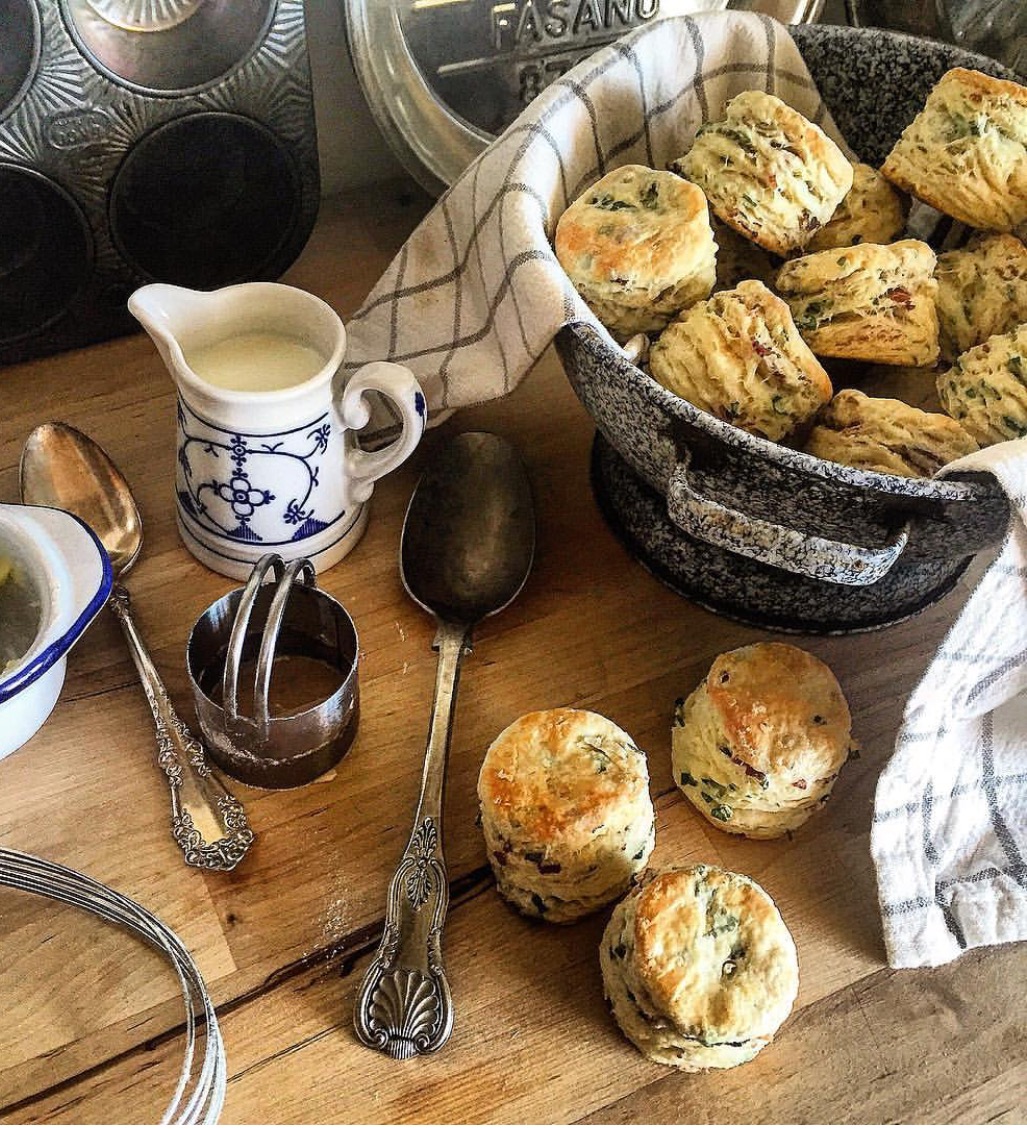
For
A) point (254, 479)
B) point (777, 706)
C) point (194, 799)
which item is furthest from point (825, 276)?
point (194, 799)

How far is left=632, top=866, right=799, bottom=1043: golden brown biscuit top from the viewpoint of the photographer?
0.51 meters

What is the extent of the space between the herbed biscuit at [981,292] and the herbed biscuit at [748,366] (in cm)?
12

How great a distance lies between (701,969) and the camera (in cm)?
52

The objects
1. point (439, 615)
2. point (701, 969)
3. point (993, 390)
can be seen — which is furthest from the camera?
point (439, 615)

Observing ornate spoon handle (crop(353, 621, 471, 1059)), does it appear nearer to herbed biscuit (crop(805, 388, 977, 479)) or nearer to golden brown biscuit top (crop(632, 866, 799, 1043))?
golden brown biscuit top (crop(632, 866, 799, 1043))

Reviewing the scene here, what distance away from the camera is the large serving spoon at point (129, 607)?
2.05 ft

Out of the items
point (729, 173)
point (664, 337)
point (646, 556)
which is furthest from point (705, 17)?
point (646, 556)

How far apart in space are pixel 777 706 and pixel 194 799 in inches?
13.0

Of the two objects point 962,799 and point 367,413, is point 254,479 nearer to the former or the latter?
point 367,413

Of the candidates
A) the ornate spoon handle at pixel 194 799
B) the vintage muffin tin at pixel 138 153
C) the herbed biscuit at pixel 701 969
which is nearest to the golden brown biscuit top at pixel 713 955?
the herbed biscuit at pixel 701 969

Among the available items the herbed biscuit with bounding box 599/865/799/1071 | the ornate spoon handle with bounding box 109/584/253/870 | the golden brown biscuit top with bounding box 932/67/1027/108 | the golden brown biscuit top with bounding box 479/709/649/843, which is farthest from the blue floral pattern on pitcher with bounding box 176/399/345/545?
the golden brown biscuit top with bounding box 932/67/1027/108

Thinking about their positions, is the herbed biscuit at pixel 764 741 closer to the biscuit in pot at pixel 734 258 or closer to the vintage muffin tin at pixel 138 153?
the biscuit in pot at pixel 734 258

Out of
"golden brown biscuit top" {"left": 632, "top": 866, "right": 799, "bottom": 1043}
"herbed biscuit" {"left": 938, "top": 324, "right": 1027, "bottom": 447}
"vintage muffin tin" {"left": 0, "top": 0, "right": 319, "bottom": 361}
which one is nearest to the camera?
"golden brown biscuit top" {"left": 632, "top": 866, "right": 799, "bottom": 1043}

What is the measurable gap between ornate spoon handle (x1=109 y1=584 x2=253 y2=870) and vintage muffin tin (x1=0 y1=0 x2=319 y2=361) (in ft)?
1.05
